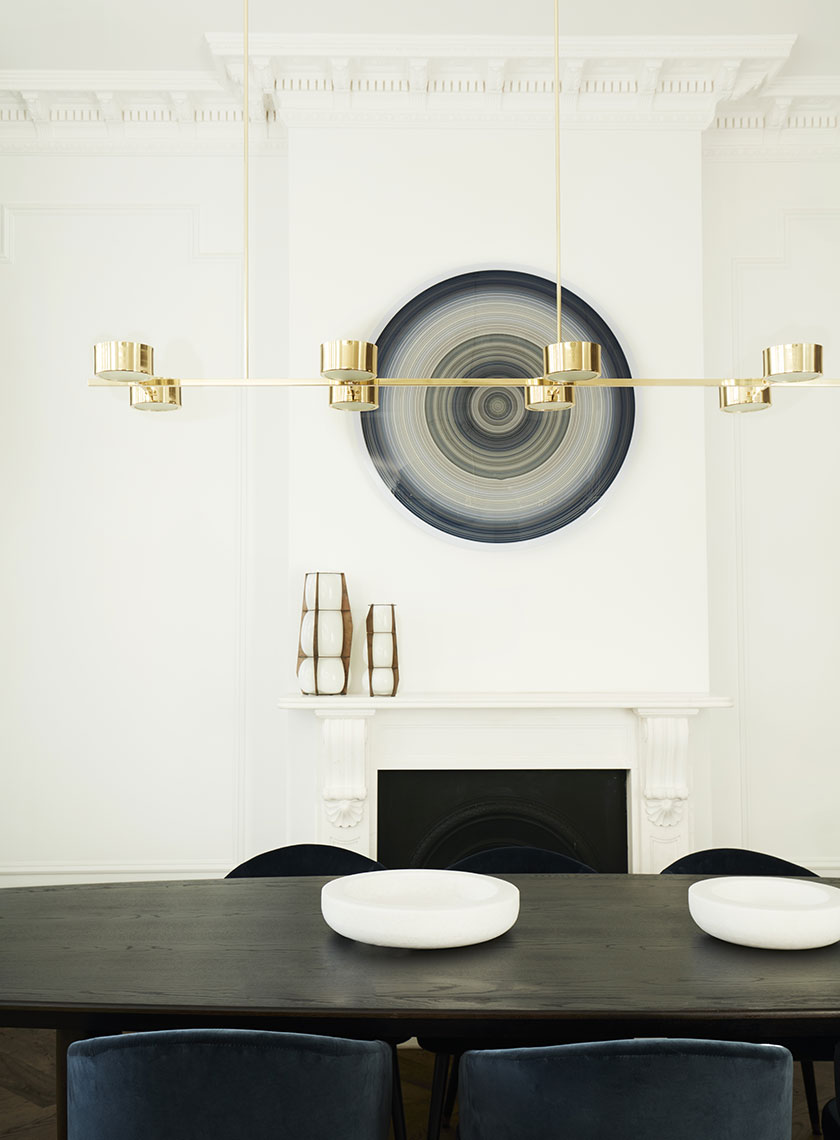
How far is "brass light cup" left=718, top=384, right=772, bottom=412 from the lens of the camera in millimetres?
2170

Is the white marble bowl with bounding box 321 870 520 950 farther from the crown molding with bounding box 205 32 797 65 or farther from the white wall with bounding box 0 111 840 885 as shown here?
the crown molding with bounding box 205 32 797 65

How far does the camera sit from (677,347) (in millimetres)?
3330

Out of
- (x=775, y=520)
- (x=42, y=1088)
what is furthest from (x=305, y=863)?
(x=775, y=520)

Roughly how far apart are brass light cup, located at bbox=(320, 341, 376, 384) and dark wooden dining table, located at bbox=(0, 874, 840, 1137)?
1129mm

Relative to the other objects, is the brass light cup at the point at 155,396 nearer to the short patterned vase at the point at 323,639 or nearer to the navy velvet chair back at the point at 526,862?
the short patterned vase at the point at 323,639

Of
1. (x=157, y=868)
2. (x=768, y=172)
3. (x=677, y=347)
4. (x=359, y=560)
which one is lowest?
(x=157, y=868)

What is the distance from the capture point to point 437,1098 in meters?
2.04

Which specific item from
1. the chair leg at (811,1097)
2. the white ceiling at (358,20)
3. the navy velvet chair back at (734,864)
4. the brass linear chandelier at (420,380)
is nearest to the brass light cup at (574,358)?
the brass linear chandelier at (420,380)

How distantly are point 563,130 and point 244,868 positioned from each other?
106 inches

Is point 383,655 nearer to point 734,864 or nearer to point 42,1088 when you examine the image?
point 734,864

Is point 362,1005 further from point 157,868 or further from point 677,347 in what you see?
point 677,347

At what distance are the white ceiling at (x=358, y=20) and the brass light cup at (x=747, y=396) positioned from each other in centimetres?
158

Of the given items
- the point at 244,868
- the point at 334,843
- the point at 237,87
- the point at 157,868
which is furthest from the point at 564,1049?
the point at 237,87

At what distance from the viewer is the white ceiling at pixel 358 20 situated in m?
2.97
